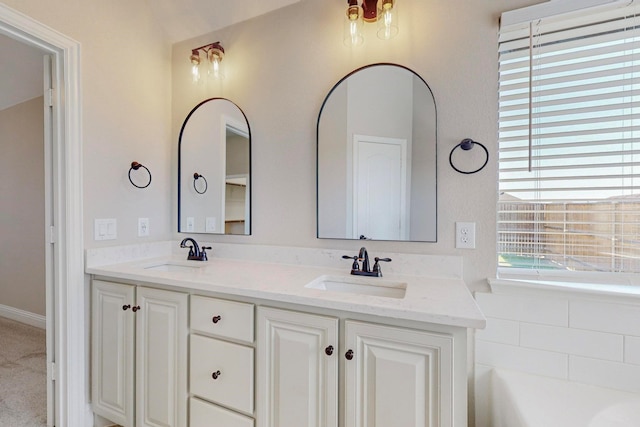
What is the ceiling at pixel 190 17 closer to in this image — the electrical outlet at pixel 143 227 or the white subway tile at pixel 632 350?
the electrical outlet at pixel 143 227

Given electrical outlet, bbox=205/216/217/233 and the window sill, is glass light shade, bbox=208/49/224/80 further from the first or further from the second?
the window sill

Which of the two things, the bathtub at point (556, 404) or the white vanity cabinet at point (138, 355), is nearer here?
the bathtub at point (556, 404)

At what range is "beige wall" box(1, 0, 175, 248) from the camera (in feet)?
5.23

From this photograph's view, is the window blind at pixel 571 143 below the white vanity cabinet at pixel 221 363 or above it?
above

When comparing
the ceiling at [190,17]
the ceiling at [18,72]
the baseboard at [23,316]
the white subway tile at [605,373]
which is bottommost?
the baseboard at [23,316]

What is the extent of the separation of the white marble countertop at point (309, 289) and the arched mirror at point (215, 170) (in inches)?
12.5

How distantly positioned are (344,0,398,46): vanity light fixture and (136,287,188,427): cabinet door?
1605 mm

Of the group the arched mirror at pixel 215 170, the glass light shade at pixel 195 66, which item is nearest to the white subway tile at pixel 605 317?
the arched mirror at pixel 215 170

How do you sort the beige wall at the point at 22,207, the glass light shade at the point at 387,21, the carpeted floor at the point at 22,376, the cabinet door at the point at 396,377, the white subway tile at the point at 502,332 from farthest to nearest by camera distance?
the beige wall at the point at 22,207, the carpeted floor at the point at 22,376, the glass light shade at the point at 387,21, the white subway tile at the point at 502,332, the cabinet door at the point at 396,377

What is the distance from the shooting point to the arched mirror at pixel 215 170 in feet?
6.27

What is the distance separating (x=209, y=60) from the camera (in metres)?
1.98

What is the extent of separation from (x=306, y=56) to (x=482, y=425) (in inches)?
83.5

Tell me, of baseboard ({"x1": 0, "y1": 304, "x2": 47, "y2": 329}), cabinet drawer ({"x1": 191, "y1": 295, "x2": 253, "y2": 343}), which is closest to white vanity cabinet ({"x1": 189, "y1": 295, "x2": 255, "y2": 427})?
cabinet drawer ({"x1": 191, "y1": 295, "x2": 253, "y2": 343})

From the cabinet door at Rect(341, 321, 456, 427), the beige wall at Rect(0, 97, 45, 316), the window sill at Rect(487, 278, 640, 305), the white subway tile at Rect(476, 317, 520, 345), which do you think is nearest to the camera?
the cabinet door at Rect(341, 321, 456, 427)
